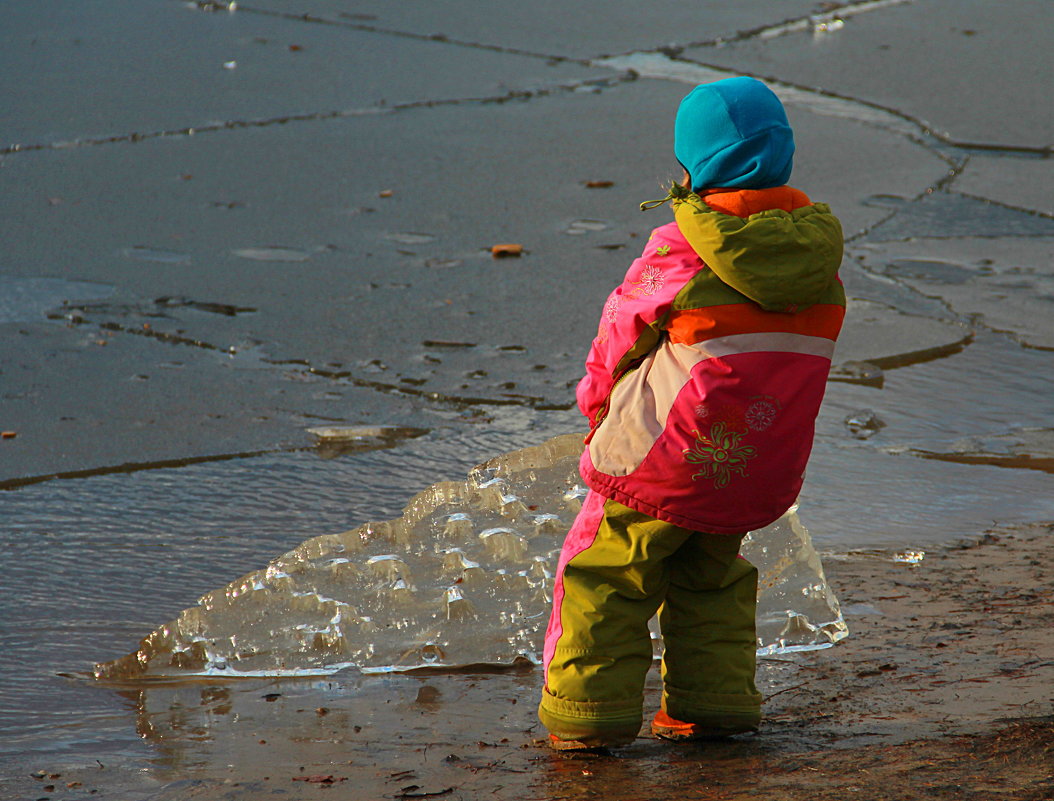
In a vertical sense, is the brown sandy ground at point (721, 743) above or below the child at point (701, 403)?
below

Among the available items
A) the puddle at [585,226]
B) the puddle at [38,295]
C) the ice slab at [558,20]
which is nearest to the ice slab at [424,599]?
the puddle at [38,295]

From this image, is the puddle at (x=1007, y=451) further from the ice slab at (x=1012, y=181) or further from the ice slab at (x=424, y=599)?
the ice slab at (x=1012, y=181)

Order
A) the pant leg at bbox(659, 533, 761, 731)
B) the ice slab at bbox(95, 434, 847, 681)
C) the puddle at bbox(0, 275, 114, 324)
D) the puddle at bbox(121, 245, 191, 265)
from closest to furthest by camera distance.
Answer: the pant leg at bbox(659, 533, 761, 731) → the ice slab at bbox(95, 434, 847, 681) → the puddle at bbox(0, 275, 114, 324) → the puddle at bbox(121, 245, 191, 265)

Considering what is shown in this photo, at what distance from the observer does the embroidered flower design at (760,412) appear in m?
2.08

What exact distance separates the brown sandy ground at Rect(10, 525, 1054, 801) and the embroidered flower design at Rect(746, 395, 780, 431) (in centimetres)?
57

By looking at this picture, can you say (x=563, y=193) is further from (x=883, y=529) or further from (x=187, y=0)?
(x=187, y=0)

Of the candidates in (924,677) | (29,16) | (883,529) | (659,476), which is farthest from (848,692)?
(29,16)

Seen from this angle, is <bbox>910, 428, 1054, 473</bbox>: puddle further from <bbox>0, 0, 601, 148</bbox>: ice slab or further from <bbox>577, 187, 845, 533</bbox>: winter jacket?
<bbox>0, 0, 601, 148</bbox>: ice slab

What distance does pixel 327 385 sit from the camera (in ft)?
13.2

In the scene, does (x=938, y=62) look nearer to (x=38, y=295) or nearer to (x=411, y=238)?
(x=411, y=238)

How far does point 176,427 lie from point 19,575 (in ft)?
2.96

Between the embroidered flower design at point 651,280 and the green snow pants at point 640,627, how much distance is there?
390mm

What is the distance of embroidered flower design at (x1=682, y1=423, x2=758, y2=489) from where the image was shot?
6.81ft

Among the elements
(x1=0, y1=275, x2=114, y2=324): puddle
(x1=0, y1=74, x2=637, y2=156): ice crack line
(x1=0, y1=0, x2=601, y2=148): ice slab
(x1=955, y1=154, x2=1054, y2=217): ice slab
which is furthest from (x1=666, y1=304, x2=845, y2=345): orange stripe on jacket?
(x1=0, y1=0, x2=601, y2=148): ice slab
